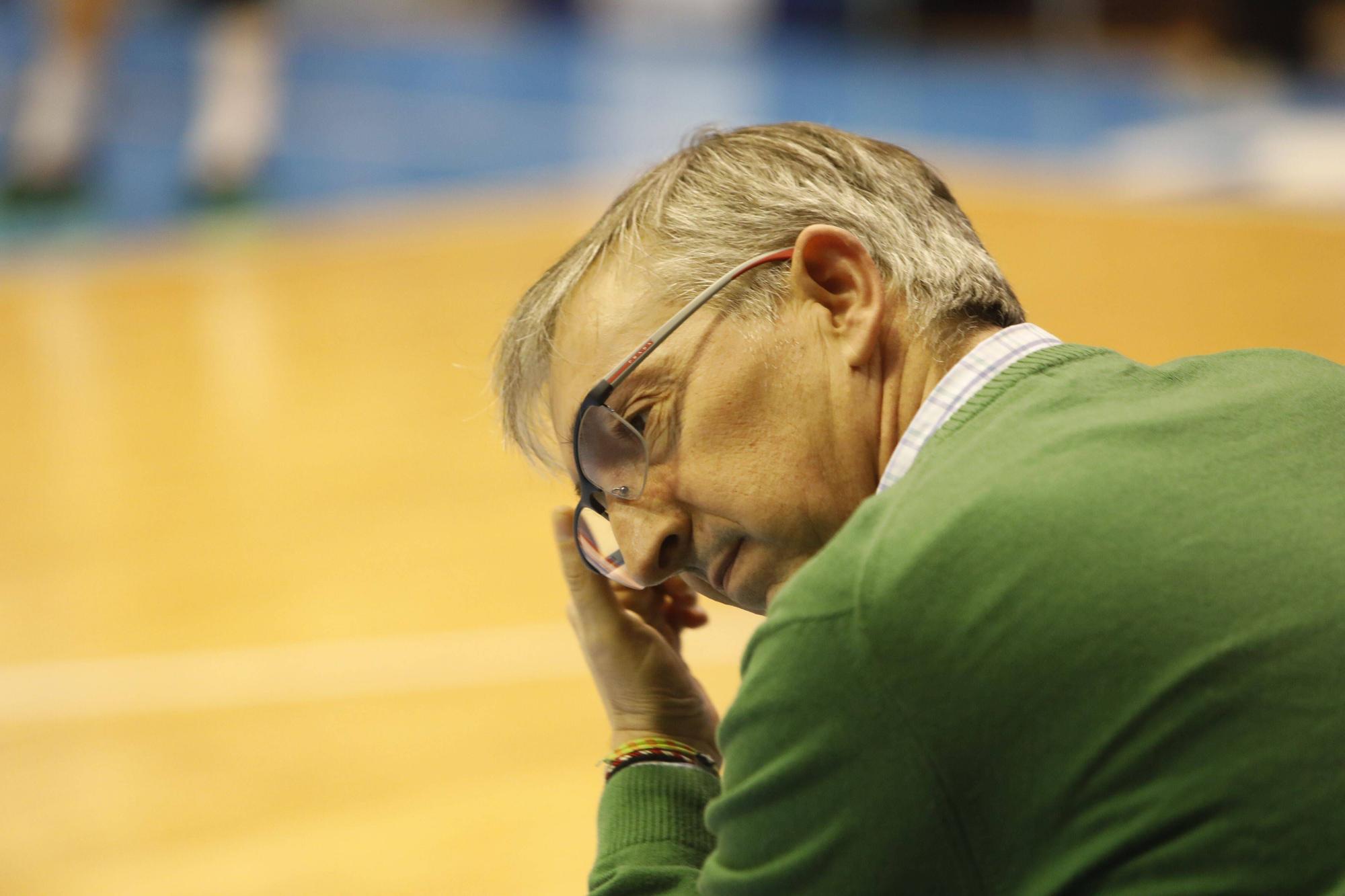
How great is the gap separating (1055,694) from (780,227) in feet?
1.39

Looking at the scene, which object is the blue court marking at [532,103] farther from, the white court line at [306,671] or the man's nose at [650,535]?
the man's nose at [650,535]

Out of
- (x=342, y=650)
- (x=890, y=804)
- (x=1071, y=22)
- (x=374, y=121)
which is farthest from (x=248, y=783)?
(x=1071, y=22)

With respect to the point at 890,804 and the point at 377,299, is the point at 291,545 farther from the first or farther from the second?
the point at 890,804

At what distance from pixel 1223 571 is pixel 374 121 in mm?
6624

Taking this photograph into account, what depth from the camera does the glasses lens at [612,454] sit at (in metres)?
1.08

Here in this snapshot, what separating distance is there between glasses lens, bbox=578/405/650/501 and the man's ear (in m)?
0.16

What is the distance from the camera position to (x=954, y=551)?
29.2 inches

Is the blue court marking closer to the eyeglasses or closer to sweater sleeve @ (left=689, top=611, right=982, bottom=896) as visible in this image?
the eyeglasses

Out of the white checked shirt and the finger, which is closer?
the white checked shirt

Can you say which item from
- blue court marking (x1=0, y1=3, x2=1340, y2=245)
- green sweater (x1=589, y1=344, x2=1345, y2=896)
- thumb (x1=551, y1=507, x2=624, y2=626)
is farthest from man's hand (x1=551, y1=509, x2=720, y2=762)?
blue court marking (x1=0, y1=3, x2=1340, y2=245)

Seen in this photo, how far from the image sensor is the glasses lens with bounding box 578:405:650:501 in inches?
42.3

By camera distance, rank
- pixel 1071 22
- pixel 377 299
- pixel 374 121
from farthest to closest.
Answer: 1. pixel 1071 22
2. pixel 374 121
3. pixel 377 299

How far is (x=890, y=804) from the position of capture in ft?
2.48

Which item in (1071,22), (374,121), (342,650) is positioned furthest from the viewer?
(1071,22)
